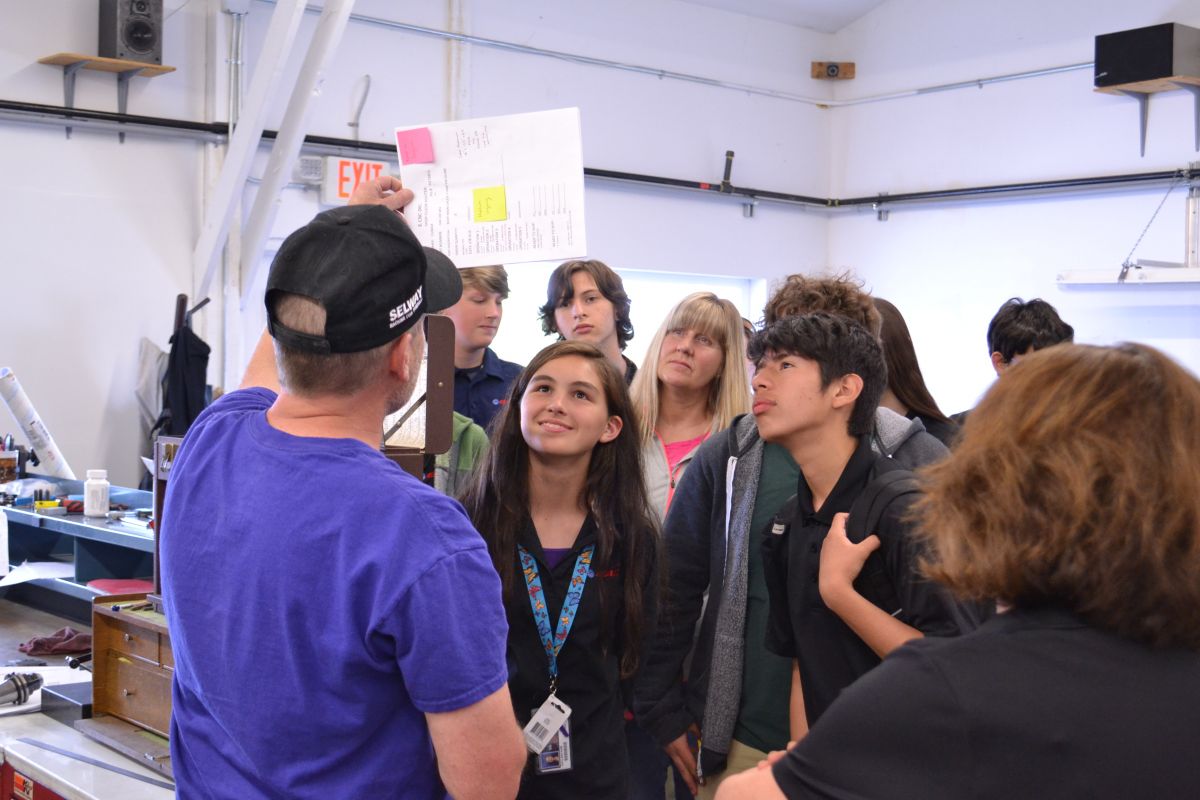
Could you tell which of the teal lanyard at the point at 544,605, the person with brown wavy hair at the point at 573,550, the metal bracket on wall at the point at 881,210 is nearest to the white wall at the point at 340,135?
the metal bracket on wall at the point at 881,210

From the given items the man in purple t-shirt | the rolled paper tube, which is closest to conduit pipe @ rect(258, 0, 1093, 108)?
the rolled paper tube

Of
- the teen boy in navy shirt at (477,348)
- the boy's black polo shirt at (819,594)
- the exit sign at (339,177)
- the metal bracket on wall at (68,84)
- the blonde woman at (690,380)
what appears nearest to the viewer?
the boy's black polo shirt at (819,594)

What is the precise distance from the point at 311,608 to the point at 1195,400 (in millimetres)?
819

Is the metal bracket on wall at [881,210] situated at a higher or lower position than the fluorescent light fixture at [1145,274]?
higher

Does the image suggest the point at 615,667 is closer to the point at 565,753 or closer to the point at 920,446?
the point at 565,753

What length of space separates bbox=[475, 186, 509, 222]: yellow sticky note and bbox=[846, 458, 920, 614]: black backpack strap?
2.75ft

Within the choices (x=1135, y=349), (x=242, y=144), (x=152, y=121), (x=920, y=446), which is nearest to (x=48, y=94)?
(x=152, y=121)

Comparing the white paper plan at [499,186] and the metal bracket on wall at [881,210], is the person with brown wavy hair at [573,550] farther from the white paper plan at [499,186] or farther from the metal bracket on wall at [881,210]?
the metal bracket on wall at [881,210]

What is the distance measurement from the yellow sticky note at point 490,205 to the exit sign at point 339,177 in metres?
4.08

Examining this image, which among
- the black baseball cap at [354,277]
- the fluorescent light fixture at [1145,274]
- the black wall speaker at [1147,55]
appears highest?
the black wall speaker at [1147,55]

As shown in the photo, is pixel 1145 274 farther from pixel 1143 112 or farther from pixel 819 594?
pixel 819 594

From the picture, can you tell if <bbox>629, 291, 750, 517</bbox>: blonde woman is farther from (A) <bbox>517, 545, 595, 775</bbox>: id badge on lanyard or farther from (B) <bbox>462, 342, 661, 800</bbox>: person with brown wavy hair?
(A) <bbox>517, 545, 595, 775</bbox>: id badge on lanyard

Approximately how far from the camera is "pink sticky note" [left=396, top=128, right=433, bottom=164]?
2.18 meters

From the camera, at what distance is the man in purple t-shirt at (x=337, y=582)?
3.69ft
